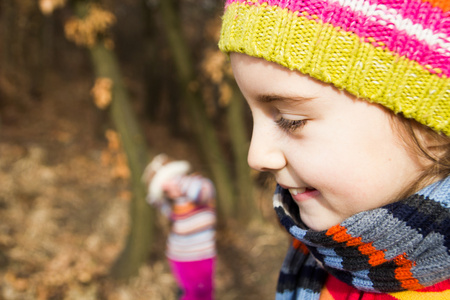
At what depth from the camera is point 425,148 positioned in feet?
3.03

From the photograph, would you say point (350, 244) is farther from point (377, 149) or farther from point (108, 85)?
point (108, 85)

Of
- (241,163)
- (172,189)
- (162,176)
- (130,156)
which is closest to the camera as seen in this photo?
(172,189)

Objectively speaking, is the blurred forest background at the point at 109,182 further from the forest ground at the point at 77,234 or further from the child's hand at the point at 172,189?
the child's hand at the point at 172,189

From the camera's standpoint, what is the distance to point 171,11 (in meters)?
5.03

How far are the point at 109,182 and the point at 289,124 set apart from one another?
21.6 feet

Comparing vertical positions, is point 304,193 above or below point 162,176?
above

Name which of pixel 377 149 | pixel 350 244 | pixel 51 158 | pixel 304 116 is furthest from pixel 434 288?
pixel 51 158

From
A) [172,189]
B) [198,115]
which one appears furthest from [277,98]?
[198,115]

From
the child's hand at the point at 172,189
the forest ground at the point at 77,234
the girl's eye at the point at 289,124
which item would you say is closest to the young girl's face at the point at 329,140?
the girl's eye at the point at 289,124

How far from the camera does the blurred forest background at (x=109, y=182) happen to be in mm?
4199

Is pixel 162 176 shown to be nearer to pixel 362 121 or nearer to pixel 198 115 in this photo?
pixel 198 115

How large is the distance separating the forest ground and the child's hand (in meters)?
0.78

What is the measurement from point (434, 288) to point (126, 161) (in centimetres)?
371

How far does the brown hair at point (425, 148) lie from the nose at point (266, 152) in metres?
0.30
